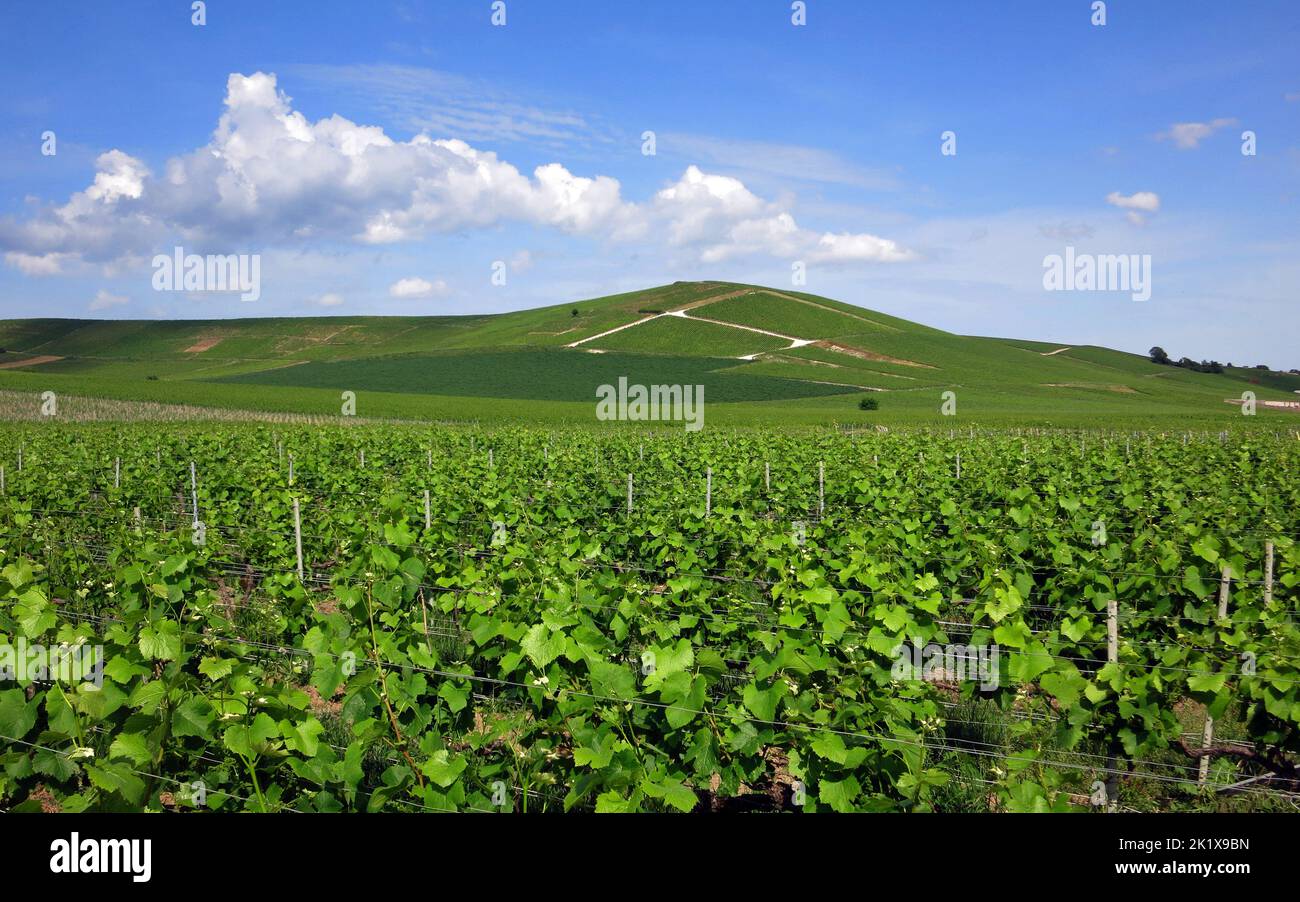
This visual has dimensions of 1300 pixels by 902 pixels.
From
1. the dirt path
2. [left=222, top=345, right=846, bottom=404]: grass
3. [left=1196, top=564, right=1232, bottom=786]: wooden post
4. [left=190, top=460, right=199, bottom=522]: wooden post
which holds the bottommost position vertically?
[left=1196, top=564, right=1232, bottom=786]: wooden post

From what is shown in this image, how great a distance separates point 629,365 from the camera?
92.8 m

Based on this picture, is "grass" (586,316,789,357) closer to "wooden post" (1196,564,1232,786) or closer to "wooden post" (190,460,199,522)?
"wooden post" (190,460,199,522)

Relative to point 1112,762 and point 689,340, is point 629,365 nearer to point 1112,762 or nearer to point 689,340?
point 689,340

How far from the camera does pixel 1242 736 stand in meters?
6.98

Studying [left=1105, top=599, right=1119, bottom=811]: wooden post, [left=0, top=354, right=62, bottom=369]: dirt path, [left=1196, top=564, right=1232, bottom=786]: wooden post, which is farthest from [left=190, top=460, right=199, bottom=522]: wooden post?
[left=0, top=354, right=62, bottom=369]: dirt path

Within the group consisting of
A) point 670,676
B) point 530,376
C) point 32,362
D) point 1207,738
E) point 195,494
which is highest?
point 32,362

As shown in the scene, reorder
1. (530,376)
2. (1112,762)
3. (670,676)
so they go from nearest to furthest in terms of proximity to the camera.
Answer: (670,676) < (1112,762) < (530,376)

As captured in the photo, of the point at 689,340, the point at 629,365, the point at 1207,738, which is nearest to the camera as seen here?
the point at 1207,738

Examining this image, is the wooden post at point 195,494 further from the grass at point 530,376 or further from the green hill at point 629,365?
the grass at point 530,376

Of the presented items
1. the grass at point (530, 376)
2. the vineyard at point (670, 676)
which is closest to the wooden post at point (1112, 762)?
the vineyard at point (670, 676)

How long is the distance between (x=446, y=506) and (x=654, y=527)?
4247mm

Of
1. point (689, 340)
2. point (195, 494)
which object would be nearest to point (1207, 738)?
point (195, 494)

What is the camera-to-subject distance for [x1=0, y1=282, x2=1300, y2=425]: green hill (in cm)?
6606
